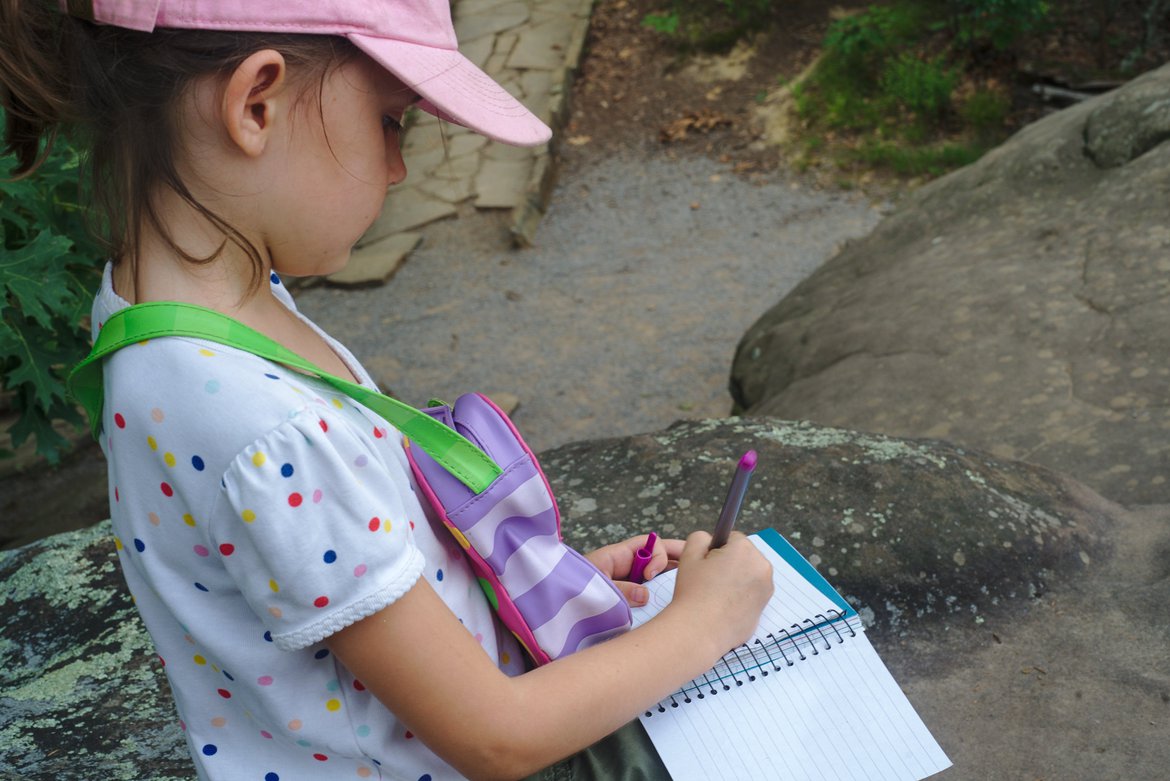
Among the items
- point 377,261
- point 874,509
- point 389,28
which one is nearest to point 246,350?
point 389,28

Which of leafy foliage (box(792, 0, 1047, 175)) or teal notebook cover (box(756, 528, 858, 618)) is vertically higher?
teal notebook cover (box(756, 528, 858, 618))

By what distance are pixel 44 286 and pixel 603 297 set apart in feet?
11.3

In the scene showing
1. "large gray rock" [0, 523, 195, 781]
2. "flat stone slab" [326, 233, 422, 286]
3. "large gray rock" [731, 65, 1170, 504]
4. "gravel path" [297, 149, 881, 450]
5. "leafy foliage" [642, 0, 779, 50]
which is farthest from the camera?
"leafy foliage" [642, 0, 779, 50]

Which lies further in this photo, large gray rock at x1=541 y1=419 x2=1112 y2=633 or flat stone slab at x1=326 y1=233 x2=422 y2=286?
flat stone slab at x1=326 y1=233 x2=422 y2=286

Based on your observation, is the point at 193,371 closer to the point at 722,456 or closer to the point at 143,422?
the point at 143,422

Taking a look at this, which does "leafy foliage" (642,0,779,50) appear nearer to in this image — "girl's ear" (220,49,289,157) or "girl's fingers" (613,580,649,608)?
"girl's fingers" (613,580,649,608)

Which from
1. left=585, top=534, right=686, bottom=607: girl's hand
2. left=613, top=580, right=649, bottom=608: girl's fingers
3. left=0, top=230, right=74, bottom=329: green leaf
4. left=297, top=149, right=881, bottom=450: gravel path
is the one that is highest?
left=613, top=580, right=649, bottom=608: girl's fingers

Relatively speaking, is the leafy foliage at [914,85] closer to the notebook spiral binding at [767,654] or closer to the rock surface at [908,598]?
the rock surface at [908,598]

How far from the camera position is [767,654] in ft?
4.29

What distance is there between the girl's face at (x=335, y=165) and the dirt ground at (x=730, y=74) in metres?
5.41

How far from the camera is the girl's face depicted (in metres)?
1.03

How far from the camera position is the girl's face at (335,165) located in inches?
40.7

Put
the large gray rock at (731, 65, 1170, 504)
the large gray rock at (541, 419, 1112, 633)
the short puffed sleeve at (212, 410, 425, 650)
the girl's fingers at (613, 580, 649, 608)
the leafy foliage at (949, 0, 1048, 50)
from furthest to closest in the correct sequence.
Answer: the leafy foliage at (949, 0, 1048, 50) → the large gray rock at (731, 65, 1170, 504) → the large gray rock at (541, 419, 1112, 633) → the girl's fingers at (613, 580, 649, 608) → the short puffed sleeve at (212, 410, 425, 650)

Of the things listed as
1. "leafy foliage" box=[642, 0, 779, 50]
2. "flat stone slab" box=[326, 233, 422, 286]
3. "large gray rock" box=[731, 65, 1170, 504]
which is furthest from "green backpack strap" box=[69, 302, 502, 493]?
"leafy foliage" box=[642, 0, 779, 50]
